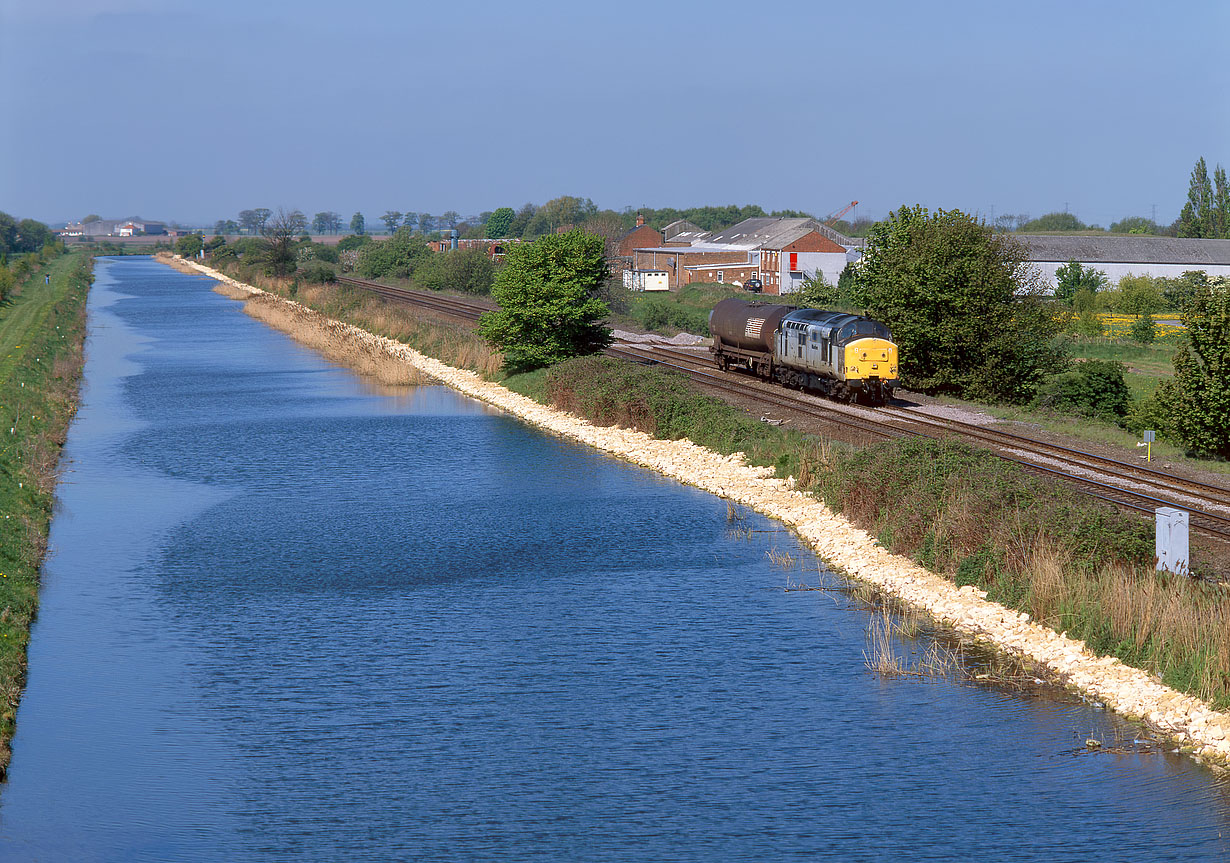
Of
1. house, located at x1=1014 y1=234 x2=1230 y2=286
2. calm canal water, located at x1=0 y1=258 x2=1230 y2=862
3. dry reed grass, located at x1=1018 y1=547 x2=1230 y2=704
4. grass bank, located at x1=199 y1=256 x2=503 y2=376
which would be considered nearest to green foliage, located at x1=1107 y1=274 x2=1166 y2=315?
house, located at x1=1014 y1=234 x2=1230 y2=286

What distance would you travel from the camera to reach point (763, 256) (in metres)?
121

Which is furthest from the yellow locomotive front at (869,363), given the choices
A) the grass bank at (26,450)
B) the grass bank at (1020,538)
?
the grass bank at (26,450)

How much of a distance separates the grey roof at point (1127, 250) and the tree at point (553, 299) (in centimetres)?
6990

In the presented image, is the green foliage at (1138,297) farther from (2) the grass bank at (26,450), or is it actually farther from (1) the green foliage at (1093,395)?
(2) the grass bank at (26,450)

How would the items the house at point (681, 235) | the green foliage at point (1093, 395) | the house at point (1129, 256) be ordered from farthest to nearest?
1. the house at point (681, 235)
2. the house at point (1129, 256)
3. the green foliage at point (1093, 395)

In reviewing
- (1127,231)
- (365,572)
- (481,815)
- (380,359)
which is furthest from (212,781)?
(1127,231)

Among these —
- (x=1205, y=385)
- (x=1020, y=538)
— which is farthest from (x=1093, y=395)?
(x=1020, y=538)

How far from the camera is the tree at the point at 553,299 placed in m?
55.4

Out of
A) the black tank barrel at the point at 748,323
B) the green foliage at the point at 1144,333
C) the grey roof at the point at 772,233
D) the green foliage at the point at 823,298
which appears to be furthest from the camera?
the grey roof at the point at 772,233

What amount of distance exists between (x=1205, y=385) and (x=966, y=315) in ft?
47.6

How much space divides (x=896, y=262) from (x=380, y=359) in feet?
101

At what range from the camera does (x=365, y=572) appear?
28125 millimetres

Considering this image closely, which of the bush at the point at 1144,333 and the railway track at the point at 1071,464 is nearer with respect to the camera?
the railway track at the point at 1071,464

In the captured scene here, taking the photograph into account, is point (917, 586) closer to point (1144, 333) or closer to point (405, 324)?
point (1144, 333)
